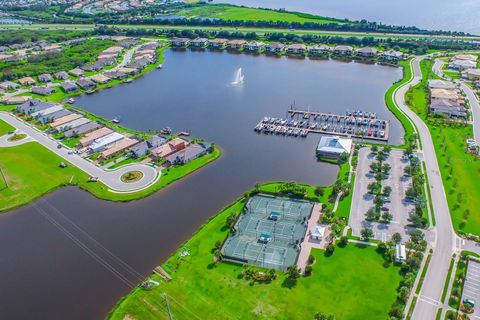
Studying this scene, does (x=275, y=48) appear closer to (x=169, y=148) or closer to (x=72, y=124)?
(x=169, y=148)

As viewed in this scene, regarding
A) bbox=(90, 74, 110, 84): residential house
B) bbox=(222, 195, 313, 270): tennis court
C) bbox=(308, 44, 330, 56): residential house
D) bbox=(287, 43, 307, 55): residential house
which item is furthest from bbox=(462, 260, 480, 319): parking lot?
bbox=(90, 74, 110, 84): residential house

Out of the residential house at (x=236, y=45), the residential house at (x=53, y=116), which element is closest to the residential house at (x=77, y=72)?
the residential house at (x=53, y=116)

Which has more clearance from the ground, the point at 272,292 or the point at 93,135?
the point at 93,135

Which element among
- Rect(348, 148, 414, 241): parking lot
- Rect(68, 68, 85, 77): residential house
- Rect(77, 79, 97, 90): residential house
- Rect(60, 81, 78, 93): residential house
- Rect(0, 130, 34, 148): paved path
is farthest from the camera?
Rect(68, 68, 85, 77): residential house

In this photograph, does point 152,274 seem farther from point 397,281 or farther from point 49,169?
point 49,169

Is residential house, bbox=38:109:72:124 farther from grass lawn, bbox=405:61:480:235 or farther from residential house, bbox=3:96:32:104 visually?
grass lawn, bbox=405:61:480:235

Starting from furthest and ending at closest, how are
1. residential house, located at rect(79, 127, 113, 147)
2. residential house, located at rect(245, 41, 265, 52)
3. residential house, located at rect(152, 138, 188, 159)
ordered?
1. residential house, located at rect(245, 41, 265, 52)
2. residential house, located at rect(79, 127, 113, 147)
3. residential house, located at rect(152, 138, 188, 159)

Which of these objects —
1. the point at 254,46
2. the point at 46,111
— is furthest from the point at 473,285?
the point at 254,46
